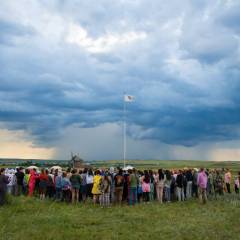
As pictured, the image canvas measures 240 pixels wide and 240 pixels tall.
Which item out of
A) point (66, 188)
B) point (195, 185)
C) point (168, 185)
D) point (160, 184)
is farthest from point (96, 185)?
point (195, 185)

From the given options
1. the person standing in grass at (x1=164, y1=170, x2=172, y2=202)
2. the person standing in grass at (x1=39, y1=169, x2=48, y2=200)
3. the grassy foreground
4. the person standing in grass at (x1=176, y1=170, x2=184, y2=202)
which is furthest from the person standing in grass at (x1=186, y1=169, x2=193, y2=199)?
the person standing in grass at (x1=39, y1=169, x2=48, y2=200)

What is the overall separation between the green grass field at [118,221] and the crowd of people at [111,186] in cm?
93

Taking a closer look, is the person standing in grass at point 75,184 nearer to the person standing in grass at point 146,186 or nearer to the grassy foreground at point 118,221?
the grassy foreground at point 118,221

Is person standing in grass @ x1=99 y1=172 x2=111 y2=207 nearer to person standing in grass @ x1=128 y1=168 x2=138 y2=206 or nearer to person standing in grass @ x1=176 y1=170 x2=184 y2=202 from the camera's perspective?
person standing in grass @ x1=128 y1=168 x2=138 y2=206

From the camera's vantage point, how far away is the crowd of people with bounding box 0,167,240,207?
25141mm

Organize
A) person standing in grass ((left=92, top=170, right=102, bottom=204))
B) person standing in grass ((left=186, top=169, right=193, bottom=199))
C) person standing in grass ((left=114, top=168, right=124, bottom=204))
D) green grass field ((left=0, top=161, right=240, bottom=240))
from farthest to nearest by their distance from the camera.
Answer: person standing in grass ((left=186, top=169, right=193, bottom=199))
person standing in grass ((left=114, top=168, right=124, bottom=204))
person standing in grass ((left=92, top=170, right=102, bottom=204))
green grass field ((left=0, top=161, right=240, bottom=240))

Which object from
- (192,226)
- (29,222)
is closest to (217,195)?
(192,226)

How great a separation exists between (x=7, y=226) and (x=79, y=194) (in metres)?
9.23

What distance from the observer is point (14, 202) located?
79.3 feet

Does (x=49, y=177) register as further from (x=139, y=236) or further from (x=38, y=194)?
(x=139, y=236)

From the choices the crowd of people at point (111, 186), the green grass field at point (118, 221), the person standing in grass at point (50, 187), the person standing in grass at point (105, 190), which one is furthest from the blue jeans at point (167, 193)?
the person standing in grass at point (50, 187)

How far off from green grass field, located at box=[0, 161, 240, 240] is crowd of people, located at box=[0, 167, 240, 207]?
934 mm

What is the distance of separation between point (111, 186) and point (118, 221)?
6.08 m

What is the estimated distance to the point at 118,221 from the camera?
19141 millimetres
